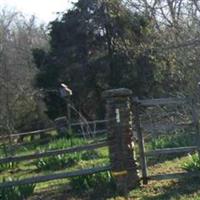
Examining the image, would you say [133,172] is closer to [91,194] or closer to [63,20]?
[91,194]

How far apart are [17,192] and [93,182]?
4.39 feet

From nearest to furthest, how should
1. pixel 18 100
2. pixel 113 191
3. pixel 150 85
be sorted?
pixel 113 191 < pixel 150 85 < pixel 18 100

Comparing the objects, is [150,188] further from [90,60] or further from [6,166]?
[90,60]

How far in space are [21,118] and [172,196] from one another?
99.2 feet

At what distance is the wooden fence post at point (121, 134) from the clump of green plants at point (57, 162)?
17.9ft

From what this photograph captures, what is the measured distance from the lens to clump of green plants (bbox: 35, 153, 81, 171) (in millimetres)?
16250

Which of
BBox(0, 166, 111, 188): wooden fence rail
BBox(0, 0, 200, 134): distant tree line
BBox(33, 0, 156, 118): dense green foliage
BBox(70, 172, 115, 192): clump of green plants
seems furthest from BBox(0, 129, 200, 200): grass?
BBox(33, 0, 156, 118): dense green foliage

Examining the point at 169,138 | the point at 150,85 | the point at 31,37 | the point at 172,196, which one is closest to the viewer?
the point at 172,196

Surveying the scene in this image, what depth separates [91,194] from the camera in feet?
35.7

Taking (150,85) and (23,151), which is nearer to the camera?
(23,151)

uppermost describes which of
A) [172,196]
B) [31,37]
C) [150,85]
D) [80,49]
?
[31,37]

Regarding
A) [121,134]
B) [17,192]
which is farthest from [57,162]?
[121,134]

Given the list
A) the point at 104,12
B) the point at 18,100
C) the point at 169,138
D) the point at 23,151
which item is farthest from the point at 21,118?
the point at 169,138

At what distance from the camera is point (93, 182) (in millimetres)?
11023
